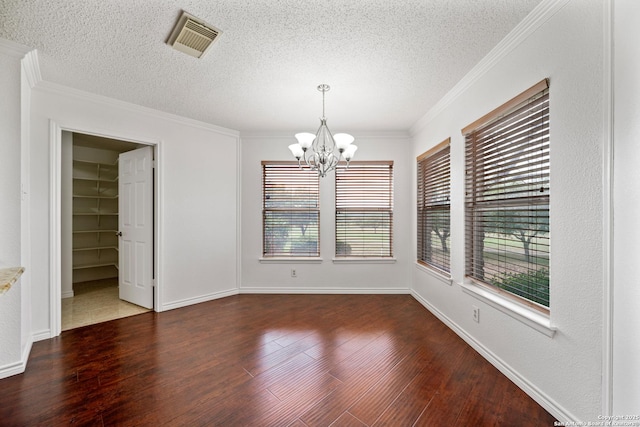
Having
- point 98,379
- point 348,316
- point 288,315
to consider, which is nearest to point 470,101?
point 348,316

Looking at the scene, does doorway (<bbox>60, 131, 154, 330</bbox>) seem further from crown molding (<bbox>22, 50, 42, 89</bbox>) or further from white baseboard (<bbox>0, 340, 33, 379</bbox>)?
white baseboard (<bbox>0, 340, 33, 379</bbox>)

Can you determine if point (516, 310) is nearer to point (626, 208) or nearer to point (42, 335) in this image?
point (626, 208)

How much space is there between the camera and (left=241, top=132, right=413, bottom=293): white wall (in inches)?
155

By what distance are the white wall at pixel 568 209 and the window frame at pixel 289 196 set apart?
8.28 ft

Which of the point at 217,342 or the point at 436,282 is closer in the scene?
the point at 217,342

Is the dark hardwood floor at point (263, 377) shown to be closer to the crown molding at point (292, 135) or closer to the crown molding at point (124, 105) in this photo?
the crown molding at point (124, 105)

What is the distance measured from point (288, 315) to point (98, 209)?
431cm

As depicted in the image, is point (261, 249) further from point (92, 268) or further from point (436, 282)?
point (92, 268)

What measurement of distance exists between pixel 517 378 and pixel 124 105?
178 inches

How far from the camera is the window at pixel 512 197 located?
1724mm

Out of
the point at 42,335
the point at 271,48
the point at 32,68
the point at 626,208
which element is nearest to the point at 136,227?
the point at 42,335

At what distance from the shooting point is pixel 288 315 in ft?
10.3

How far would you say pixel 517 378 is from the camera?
6.05 ft

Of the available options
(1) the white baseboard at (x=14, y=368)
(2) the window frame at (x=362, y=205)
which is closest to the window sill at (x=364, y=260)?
(2) the window frame at (x=362, y=205)
